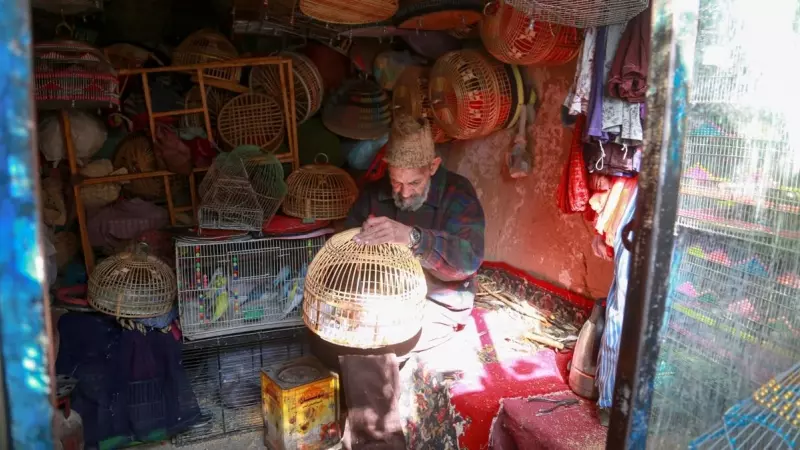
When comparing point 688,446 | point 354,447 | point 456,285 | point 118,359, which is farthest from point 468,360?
point 118,359

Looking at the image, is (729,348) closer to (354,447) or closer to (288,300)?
(354,447)

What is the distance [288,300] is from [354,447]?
1.06 metres

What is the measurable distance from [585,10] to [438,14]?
131cm

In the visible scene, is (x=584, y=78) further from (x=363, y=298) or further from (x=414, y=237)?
(x=363, y=298)

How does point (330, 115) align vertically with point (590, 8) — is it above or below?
below

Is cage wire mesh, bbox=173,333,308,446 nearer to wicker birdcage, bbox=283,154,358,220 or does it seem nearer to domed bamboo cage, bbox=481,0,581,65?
wicker birdcage, bbox=283,154,358,220

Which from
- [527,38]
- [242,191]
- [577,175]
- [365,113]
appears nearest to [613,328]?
[577,175]

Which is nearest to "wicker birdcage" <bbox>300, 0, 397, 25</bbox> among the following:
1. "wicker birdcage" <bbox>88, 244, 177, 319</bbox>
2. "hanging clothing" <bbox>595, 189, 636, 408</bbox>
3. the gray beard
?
the gray beard

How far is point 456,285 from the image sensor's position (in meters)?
2.71

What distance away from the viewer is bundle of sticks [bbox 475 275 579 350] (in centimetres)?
271

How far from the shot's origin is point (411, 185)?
2.49m

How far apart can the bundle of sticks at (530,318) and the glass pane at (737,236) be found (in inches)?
64.6

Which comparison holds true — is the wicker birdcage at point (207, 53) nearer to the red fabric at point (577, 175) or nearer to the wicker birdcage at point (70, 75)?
the wicker birdcage at point (70, 75)

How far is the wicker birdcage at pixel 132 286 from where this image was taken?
2.91m
